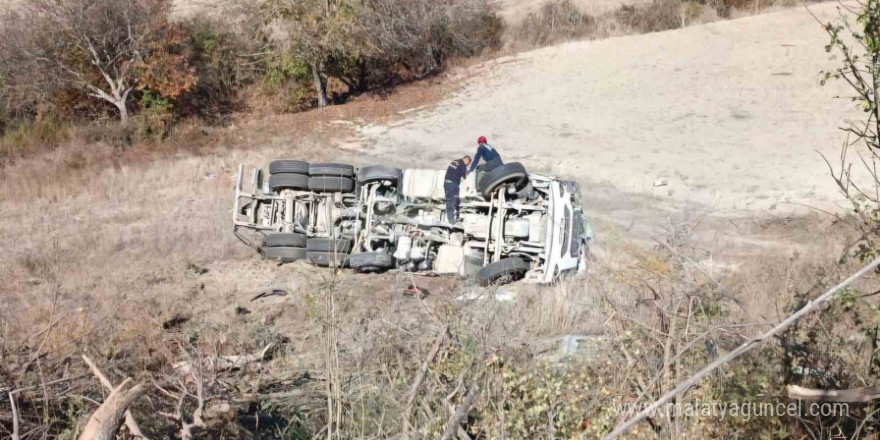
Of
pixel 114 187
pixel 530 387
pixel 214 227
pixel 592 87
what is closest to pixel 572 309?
pixel 530 387

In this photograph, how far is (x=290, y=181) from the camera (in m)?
10.2

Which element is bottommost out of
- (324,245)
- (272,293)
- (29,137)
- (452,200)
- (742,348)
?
→ (272,293)

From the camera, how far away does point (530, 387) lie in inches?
178

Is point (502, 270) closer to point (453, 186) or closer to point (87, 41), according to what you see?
point (453, 186)

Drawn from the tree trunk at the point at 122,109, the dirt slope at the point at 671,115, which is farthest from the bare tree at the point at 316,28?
the tree trunk at the point at 122,109

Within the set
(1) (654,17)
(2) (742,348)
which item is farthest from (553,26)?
(2) (742,348)

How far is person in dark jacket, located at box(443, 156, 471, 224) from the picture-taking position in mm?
9344

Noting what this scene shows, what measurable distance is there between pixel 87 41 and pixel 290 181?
14.5 meters

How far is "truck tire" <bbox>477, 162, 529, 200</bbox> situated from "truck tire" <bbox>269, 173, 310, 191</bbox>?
2775 millimetres

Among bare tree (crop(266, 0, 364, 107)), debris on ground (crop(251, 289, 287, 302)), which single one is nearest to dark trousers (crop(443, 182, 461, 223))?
debris on ground (crop(251, 289, 287, 302))

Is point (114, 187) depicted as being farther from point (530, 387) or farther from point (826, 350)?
point (826, 350)

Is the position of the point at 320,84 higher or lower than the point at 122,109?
higher

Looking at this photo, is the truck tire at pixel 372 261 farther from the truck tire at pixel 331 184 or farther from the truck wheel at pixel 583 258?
the truck wheel at pixel 583 258

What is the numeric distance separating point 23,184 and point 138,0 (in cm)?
831
